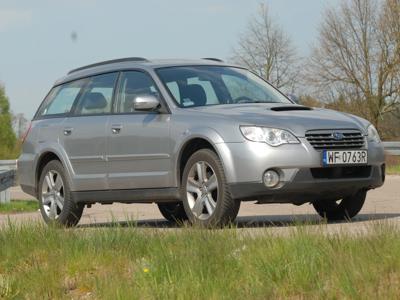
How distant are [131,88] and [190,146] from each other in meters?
1.40

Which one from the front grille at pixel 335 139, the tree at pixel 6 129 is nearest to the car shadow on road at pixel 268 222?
the front grille at pixel 335 139

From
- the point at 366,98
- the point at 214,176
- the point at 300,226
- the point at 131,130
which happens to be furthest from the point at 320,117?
the point at 366,98

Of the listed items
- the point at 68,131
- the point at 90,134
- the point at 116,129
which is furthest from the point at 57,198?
the point at 116,129

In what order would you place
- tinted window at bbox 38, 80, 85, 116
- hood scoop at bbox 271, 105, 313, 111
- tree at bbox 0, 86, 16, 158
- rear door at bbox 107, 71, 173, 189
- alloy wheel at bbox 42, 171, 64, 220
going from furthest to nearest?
tree at bbox 0, 86, 16, 158 < tinted window at bbox 38, 80, 85, 116 < alloy wheel at bbox 42, 171, 64, 220 < rear door at bbox 107, 71, 173, 189 < hood scoop at bbox 271, 105, 313, 111

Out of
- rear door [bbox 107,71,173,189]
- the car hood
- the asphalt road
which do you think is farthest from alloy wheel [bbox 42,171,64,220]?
the car hood

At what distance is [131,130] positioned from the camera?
10.2m

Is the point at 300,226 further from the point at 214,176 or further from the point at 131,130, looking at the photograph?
the point at 131,130

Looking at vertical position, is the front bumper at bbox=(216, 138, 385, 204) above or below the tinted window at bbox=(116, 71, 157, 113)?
below

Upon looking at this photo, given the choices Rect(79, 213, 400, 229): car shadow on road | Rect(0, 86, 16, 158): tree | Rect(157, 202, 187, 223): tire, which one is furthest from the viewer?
Rect(0, 86, 16, 158): tree

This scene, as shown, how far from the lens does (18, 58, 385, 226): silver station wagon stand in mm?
9070

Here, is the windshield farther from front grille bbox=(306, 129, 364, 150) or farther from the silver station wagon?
front grille bbox=(306, 129, 364, 150)

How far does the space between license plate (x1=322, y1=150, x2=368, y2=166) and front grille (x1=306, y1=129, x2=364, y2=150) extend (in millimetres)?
61

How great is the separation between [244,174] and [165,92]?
1551 millimetres

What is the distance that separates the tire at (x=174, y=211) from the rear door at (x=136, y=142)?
162 cm
